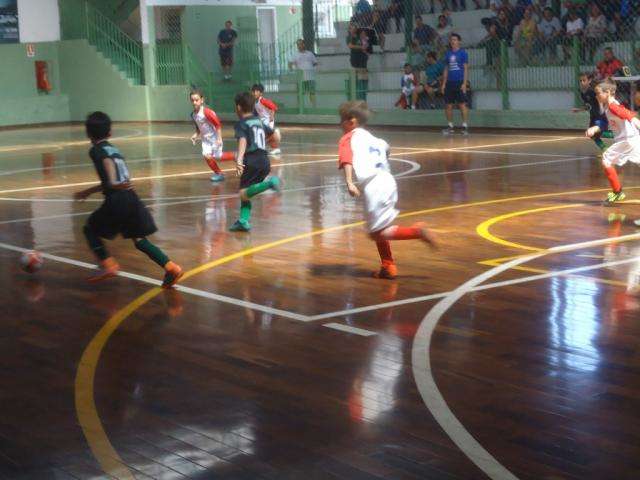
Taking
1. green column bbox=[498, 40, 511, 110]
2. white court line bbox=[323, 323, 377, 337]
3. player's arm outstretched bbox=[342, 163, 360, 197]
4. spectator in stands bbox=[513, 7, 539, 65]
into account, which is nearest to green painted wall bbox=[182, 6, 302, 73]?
green column bbox=[498, 40, 511, 110]

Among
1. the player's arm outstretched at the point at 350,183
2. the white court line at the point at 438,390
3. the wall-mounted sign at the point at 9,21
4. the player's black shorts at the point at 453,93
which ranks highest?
the wall-mounted sign at the point at 9,21

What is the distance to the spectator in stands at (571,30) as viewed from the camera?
24.4m

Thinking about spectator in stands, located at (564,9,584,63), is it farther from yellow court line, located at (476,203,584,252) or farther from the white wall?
the white wall

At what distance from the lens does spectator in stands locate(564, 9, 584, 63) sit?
24.4 m

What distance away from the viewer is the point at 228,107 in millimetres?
33875

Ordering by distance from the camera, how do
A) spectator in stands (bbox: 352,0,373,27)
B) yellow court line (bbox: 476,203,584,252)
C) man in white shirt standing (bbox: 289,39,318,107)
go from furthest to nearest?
man in white shirt standing (bbox: 289,39,318,107), spectator in stands (bbox: 352,0,373,27), yellow court line (bbox: 476,203,584,252)

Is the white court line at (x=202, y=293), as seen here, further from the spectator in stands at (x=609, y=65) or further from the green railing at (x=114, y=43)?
the green railing at (x=114, y=43)

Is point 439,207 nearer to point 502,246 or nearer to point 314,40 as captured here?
point 502,246

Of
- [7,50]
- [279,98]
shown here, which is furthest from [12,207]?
[7,50]

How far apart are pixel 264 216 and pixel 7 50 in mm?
26555

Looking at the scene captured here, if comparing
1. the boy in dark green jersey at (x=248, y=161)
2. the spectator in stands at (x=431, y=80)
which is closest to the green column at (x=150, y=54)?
the spectator in stands at (x=431, y=80)

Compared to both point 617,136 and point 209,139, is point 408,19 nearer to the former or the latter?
point 209,139

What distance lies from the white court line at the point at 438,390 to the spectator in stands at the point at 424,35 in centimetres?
1945

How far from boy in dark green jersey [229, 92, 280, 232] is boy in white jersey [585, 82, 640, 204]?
392 centimetres
